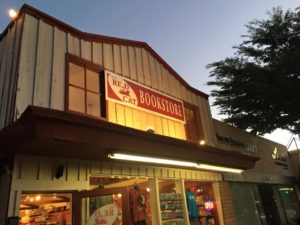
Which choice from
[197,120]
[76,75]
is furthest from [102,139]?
[197,120]

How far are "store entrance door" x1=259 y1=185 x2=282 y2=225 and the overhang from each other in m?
8.46

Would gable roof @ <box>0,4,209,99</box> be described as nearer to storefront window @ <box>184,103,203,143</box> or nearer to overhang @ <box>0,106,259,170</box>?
storefront window @ <box>184,103,203,143</box>

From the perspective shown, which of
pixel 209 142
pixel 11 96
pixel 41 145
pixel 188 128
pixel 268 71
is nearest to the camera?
pixel 41 145

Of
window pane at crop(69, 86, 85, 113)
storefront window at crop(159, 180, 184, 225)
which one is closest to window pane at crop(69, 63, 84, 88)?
window pane at crop(69, 86, 85, 113)

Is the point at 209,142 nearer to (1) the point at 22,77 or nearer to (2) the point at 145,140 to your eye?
(2) the point at 145,140

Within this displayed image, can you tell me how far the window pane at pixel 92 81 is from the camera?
7.41m

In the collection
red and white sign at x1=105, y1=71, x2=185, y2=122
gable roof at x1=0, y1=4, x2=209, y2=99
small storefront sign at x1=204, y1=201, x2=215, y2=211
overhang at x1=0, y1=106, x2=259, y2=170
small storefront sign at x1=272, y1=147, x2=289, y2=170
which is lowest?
small storefront sign at x1=204, y1=201, x2=215, y2=211

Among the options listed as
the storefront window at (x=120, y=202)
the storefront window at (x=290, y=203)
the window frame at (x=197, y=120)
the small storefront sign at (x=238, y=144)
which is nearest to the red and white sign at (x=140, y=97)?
the window frame at (x=197, y=120)

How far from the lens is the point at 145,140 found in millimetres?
5953

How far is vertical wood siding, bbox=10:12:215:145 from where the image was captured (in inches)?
236

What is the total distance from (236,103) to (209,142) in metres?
5.26

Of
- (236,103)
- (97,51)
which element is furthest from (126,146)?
(236,103)

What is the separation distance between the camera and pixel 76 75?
23.6 ft

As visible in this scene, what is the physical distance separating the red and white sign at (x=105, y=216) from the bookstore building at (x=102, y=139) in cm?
2
